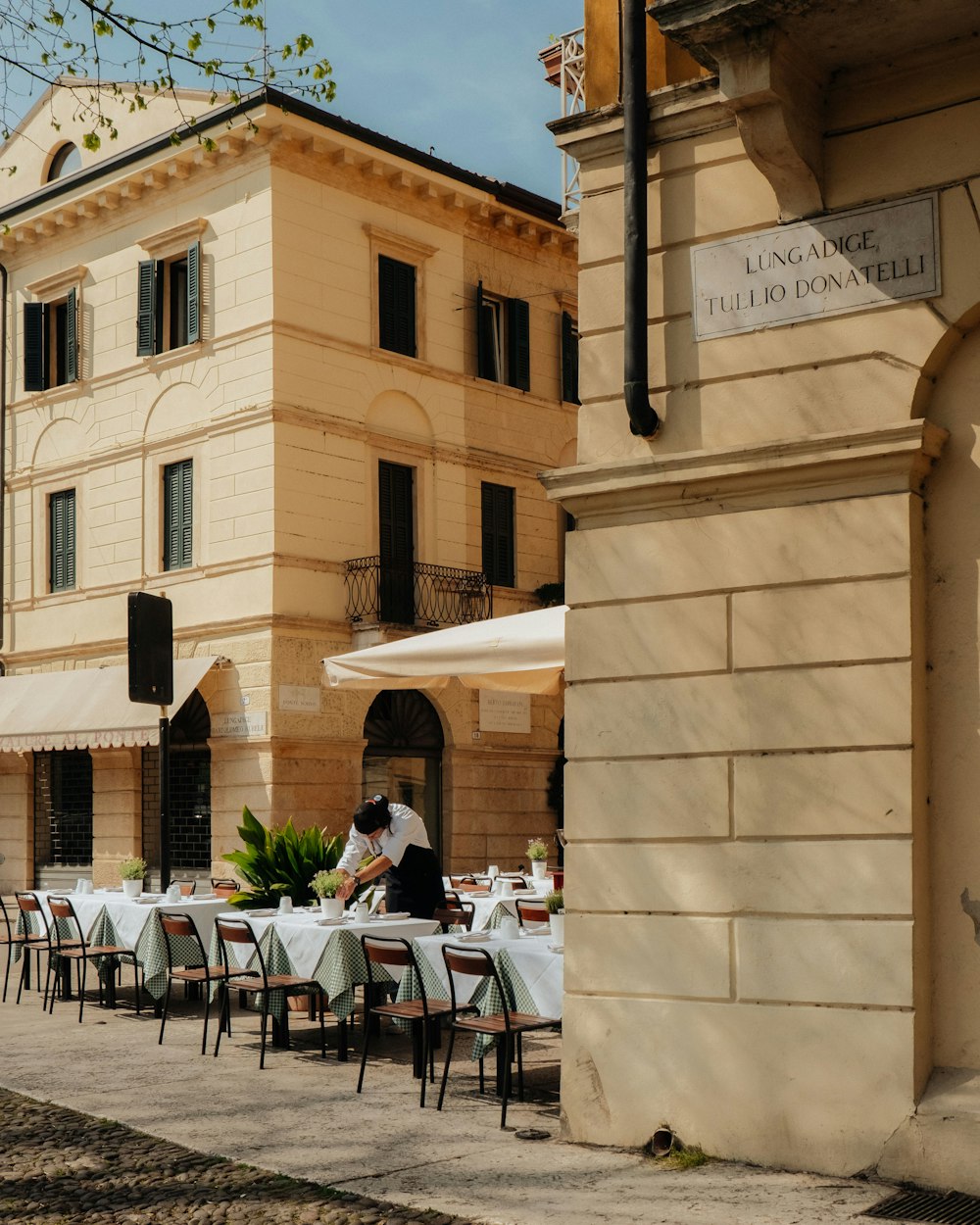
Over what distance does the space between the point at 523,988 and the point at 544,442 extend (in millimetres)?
17835

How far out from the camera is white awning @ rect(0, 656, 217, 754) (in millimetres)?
21578

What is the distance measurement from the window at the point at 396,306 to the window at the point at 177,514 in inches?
135

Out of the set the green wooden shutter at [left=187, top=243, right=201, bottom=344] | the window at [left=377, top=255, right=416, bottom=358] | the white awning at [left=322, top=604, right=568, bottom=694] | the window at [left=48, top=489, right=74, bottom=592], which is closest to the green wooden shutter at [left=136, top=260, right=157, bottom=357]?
the green wooden shutter at [left=187, top=243, right=201, bottom=344]

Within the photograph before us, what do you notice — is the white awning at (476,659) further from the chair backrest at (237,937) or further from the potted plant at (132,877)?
the potted plant at (132,877)

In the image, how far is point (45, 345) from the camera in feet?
83.4

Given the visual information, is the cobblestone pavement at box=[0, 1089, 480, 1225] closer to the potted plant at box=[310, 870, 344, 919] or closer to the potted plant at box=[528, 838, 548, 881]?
the potted plant at box=[310, 870, 344, 919]

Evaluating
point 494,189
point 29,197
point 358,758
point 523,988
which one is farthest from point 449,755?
Answer: point 523,988

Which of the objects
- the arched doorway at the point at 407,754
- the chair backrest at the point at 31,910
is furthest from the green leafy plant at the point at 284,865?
the arched doorway at the point at 407,754

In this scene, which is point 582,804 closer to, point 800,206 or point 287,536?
point 800,206

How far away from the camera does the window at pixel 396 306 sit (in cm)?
2327

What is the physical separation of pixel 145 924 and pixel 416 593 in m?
11.3

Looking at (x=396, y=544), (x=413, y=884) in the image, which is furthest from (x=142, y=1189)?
(x=396, y=544)

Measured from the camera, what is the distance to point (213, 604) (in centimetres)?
2208

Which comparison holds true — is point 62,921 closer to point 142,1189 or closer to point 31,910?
point 31,910
